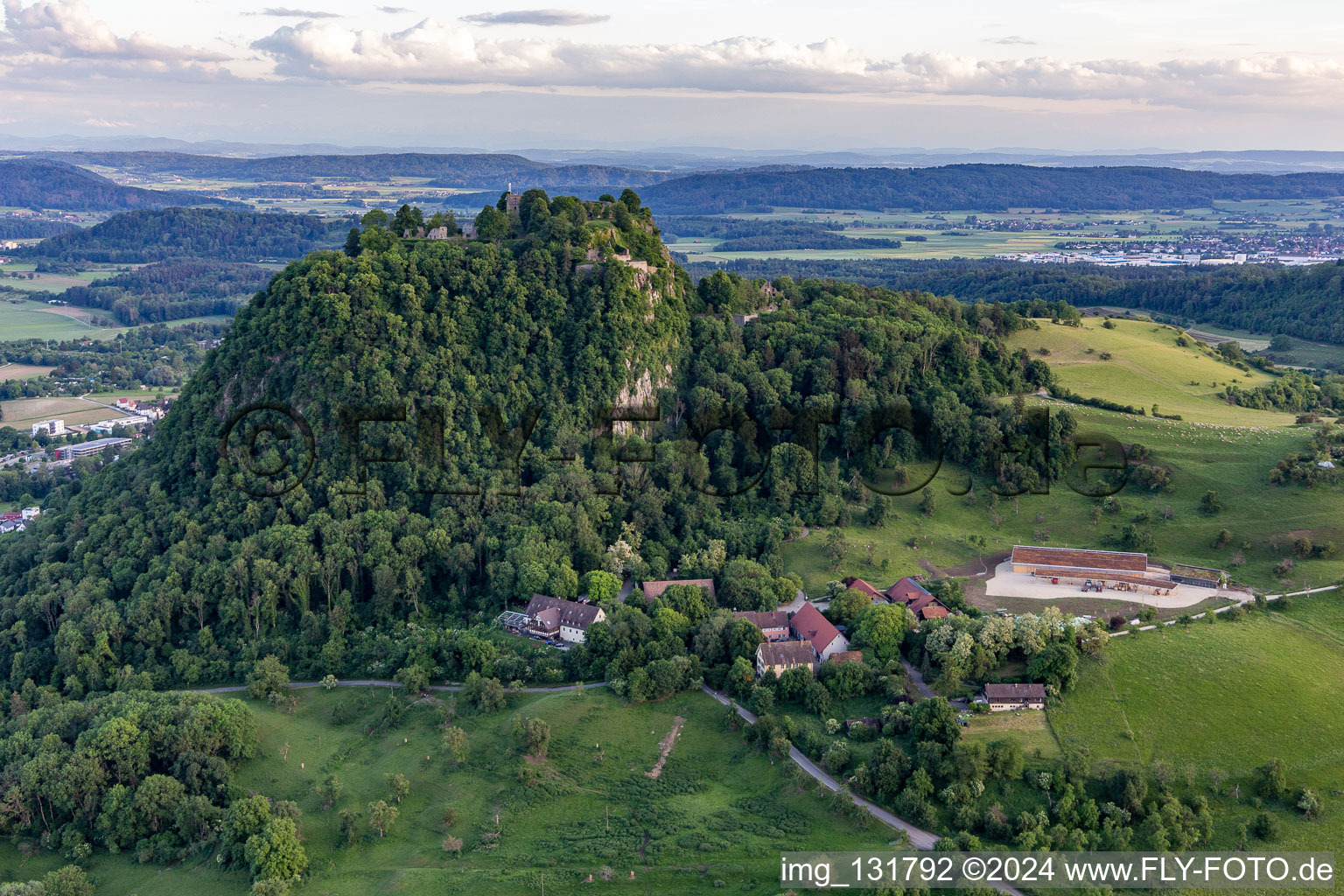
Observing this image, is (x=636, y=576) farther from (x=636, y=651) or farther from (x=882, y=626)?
(x=882, y=626)

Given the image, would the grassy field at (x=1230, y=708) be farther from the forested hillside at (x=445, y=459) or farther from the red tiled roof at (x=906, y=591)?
the forested hillside at (x=445, y=459)

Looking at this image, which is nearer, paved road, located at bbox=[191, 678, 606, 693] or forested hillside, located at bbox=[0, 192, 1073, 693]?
paved road, located at bbox=[191, 678, 606, 693]

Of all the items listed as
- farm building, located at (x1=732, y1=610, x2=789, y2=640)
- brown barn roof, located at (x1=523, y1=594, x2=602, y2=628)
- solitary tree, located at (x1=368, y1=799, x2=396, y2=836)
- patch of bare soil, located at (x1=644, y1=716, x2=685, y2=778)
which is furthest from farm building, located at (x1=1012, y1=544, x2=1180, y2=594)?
solitary tree, located at (x1=368, y1=799, x2=396, y2=836)

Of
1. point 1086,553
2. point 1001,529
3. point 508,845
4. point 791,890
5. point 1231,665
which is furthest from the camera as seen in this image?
point 1001,529

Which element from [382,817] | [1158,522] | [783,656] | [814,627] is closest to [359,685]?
[382,817]

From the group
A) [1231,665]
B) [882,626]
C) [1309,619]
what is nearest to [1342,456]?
[1309,619]

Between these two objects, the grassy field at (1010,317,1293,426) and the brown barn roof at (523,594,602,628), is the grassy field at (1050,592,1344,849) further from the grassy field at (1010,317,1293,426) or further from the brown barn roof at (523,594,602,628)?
the grassy field at (1010,317,1293,426)
